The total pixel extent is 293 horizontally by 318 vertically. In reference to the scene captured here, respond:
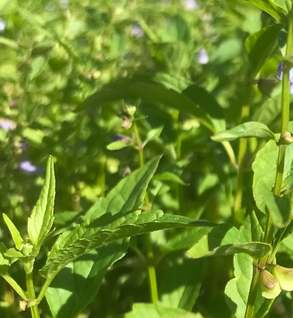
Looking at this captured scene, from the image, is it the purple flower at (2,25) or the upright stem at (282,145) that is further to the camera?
the purple flower at (2,25)

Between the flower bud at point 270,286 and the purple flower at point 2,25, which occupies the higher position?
the purple flower at point 2,25

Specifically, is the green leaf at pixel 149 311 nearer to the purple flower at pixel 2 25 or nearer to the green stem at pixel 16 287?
the green stem at pixel 16 287

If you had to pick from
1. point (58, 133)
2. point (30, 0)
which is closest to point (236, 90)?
point (58, 133)

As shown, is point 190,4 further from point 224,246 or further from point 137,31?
point 224,246

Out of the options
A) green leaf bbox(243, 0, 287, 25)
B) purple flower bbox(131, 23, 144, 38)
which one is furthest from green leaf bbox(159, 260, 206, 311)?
purple flower bbox(131, 23, 144, 38)

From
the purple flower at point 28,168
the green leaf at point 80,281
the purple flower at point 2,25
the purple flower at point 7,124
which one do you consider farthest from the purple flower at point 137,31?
the green leaf at point 80,281

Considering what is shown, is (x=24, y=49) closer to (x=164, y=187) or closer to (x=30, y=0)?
(x=30, y=0)

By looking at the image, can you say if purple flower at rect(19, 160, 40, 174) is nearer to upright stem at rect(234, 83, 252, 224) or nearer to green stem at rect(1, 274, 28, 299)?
upright stem at rect(234, 83, 252, 224)
